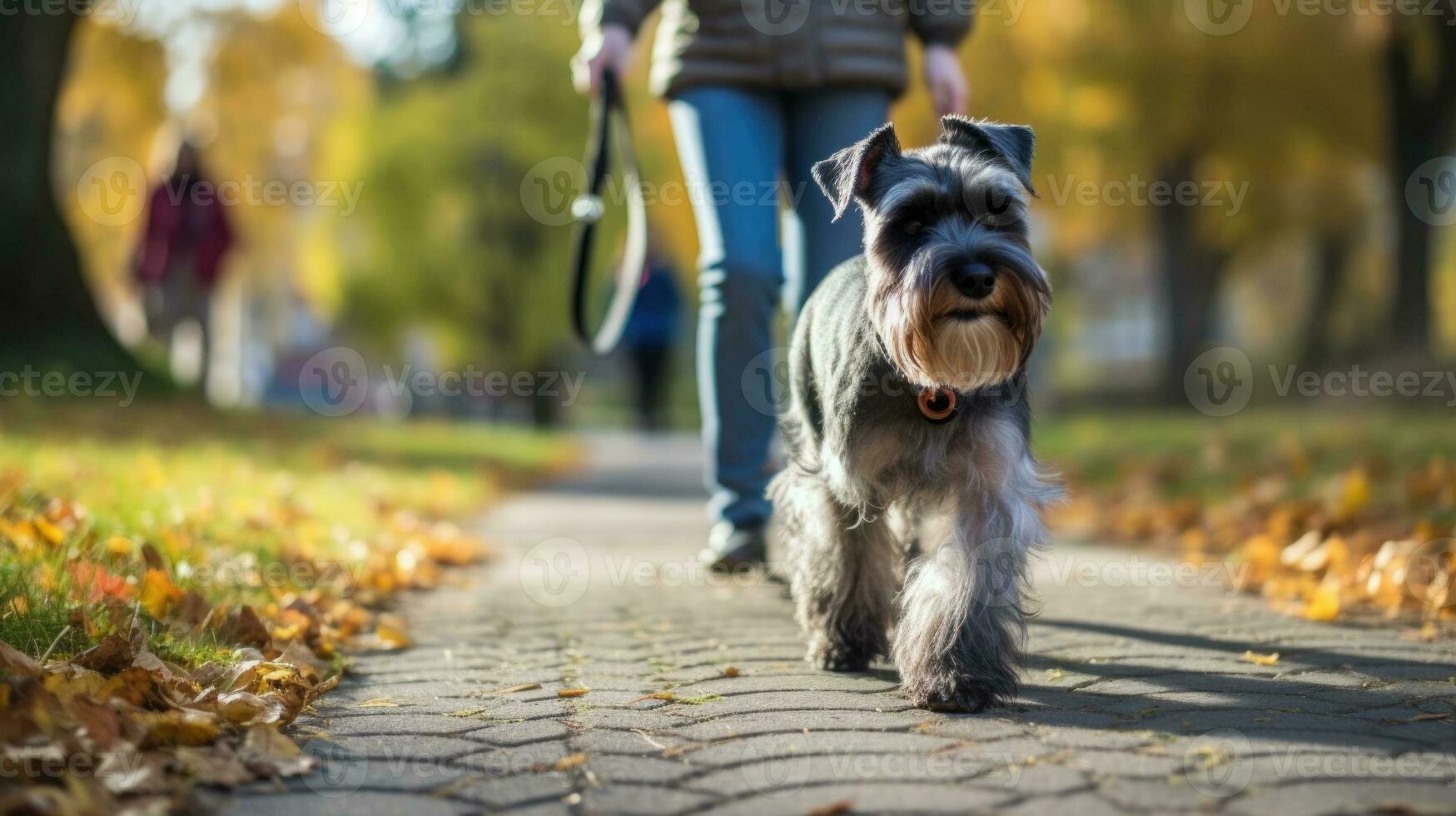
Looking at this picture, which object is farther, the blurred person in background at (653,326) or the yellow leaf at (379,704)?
the blurred person in background at (653,326)

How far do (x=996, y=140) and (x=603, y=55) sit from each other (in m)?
2.32

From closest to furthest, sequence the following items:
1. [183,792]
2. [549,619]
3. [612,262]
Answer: [183,792]
[549,619]
[612,262]

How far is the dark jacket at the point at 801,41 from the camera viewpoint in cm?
543

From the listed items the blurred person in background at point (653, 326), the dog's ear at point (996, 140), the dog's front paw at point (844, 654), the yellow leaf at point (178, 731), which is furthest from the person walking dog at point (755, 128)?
the blurred person in background at point (653, 326)

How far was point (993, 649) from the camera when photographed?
3.63m

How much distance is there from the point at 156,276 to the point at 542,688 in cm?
1213

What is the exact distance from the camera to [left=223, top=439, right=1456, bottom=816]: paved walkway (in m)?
2.86

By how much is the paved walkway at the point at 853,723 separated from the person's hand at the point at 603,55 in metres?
2.34

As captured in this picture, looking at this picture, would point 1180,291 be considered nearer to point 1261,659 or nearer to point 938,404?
point 1261,659

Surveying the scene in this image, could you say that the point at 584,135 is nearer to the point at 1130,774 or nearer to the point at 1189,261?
the point at 1189,261

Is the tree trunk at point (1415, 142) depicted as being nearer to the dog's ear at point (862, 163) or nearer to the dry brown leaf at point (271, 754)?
the dog's ear at point (862, 163)

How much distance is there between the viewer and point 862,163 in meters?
4.02

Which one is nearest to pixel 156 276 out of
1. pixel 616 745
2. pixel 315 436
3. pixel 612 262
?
pixel 315 436

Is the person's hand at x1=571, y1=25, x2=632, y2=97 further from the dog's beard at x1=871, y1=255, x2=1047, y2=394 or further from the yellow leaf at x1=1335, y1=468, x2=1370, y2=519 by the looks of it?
the yellow leaf at x1=1335, y1=468, x2=1370, y2=519
